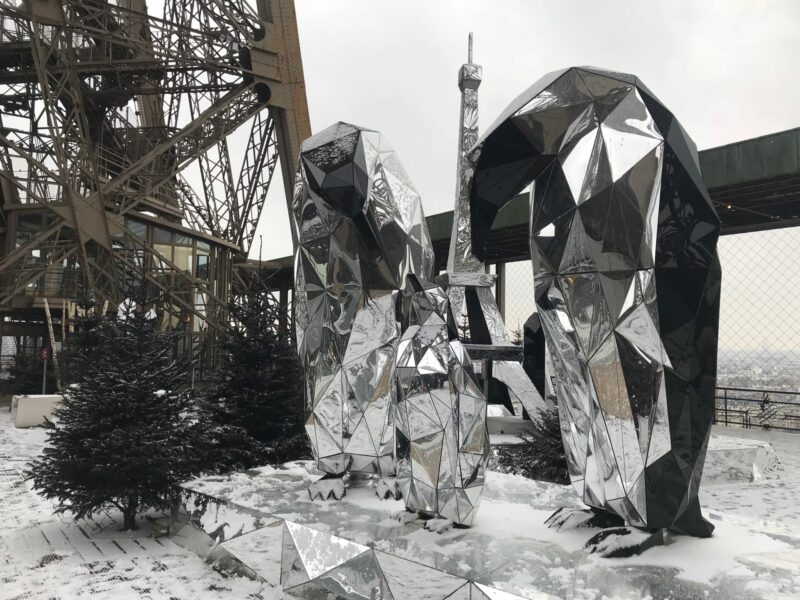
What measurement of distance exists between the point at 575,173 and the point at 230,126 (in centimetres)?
1600

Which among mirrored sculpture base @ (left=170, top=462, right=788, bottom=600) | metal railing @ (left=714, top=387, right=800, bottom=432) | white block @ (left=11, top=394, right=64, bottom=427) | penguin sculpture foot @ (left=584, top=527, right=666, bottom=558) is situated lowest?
metal railing @ (left=714, top=387, right=800, bottom=432)

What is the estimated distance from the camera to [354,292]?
4.90 m

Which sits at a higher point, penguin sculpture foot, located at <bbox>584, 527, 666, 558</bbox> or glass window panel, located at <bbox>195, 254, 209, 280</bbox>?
glass window panel, located at <bbox>195, 254, 209, 280</bbox>

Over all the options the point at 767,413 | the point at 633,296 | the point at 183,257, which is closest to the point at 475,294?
the point at 633,296

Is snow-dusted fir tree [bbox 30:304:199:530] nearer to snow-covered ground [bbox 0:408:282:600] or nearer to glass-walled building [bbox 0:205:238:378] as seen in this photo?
snow-covered ground [bbox 0:408:282:600]

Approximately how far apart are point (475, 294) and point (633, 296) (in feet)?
23.9

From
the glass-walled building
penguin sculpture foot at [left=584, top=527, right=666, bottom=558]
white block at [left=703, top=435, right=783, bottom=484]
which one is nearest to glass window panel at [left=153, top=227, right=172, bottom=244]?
the glass-walled building

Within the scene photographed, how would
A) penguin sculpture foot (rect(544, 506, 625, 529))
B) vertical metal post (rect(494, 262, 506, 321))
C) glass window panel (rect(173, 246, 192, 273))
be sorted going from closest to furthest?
penguin sculpture foot (rect(544, 506, 625, 529)) < glass window panel (rect(173, 246, 192, 273)) < vertical metal post (rect(494, 262, 506, 321))

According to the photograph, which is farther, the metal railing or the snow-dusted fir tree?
the metal railing

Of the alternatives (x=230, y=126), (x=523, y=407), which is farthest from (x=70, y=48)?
(x=523, y=407)

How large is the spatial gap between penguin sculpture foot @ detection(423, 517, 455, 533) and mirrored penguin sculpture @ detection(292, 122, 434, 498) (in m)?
1.18

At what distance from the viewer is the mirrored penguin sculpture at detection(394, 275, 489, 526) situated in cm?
372

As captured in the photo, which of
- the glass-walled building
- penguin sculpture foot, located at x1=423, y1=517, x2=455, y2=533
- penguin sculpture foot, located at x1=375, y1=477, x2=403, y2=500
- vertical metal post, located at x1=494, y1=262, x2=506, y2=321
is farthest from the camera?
vertical metal post, located at x1=494, y1=262, x2=506, y2=321

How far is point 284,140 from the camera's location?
696 inches
